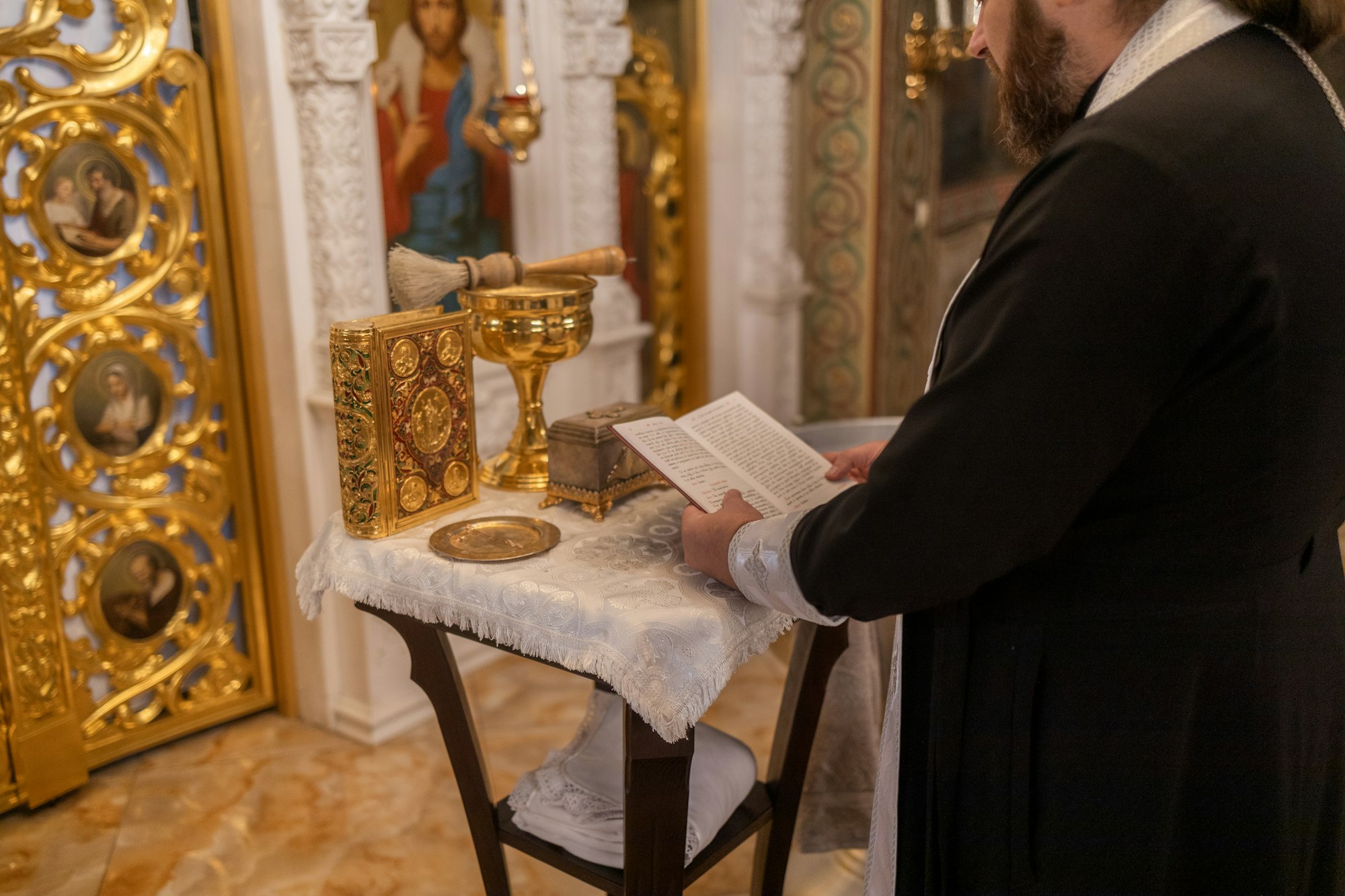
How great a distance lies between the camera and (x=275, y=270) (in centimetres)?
275

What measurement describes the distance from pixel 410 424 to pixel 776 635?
0.65 meters

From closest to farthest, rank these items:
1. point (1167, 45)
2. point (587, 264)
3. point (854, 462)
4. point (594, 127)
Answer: point (1167, 45)
point (854, 462)
point (587, 264)
point (594, 127)

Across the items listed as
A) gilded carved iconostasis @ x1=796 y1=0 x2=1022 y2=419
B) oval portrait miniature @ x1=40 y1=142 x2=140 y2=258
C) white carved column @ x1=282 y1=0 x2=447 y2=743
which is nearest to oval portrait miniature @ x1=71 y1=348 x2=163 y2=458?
oval portrait miniature @ x1=40 y1=142 x2=140 y2=258

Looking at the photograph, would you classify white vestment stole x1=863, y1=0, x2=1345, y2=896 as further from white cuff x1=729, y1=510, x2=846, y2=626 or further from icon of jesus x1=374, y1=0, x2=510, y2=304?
icon of jesus x1=374, y1=0, x2=510, y2=304

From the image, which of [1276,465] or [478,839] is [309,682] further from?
[1276,465]

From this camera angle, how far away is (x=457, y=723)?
5.88 feet

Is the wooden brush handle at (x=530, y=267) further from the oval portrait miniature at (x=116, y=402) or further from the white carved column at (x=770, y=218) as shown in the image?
the white carved column at (x=770, y=218)

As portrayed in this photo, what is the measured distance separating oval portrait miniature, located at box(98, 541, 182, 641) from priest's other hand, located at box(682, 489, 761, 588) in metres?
1.93

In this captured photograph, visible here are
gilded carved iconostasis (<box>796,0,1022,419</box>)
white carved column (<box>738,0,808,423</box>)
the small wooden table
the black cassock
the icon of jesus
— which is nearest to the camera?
the black cassock

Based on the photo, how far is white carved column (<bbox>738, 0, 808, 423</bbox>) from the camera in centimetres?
401

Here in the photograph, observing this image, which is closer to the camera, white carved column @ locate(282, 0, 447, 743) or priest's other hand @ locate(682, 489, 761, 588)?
priest's other hand @ locate(682, 489, 761, 588)

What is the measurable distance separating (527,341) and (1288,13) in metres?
1.20

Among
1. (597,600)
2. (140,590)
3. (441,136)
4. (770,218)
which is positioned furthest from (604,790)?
(770,218)

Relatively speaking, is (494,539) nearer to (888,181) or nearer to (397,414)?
(397,414)
